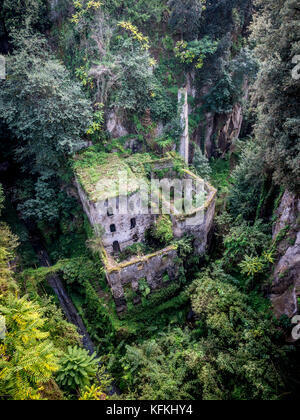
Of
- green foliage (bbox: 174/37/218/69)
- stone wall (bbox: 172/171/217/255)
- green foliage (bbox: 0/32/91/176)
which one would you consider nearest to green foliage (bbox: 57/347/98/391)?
stone wall (bbox: 172/171/217/255)

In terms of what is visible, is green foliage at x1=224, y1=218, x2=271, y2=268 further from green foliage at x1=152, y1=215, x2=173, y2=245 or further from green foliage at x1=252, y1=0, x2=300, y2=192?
green foliage at x1=152, y1=215, x2=173, y2=245

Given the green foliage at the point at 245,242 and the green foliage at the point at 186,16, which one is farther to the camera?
the green foliage at the point at 186,16

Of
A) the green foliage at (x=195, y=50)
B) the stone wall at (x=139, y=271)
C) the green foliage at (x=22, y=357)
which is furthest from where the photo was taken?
the green foliage at (x=195, y=50)

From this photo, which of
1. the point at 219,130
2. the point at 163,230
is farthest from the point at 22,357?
the point at 219,130

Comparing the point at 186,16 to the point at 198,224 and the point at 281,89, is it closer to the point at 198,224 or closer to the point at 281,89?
the point at 281,89

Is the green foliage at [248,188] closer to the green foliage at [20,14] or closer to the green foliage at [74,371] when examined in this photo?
the green foliage at [74,371]

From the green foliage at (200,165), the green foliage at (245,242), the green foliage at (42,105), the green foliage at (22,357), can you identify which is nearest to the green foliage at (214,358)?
the green foliage at (245,242)
